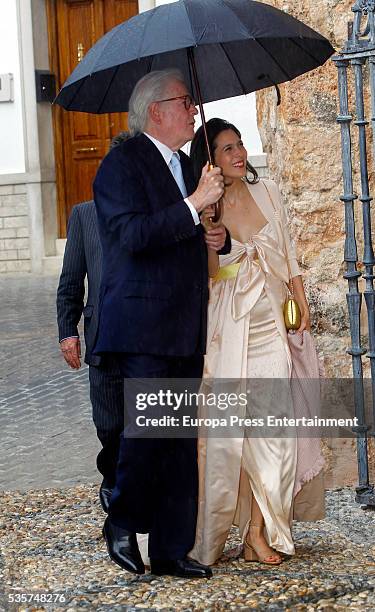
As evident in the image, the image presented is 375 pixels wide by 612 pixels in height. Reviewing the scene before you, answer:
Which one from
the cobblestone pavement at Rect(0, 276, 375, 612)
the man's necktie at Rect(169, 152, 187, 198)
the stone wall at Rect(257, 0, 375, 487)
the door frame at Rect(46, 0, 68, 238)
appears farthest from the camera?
the door frame at Rect(46, 0, 68, 238)

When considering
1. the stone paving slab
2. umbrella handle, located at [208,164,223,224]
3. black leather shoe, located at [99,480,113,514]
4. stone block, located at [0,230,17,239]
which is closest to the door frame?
stone block, located at [0,230,17,239]

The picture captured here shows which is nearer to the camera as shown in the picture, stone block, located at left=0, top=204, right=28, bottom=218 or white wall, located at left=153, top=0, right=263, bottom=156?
white wall, located at left=153, top=0, right=263, bottom=156

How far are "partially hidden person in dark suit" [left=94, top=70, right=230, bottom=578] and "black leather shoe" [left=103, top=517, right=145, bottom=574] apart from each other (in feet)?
0.18

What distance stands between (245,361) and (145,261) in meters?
0.54

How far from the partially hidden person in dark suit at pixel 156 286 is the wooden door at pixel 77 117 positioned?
11.5 meters

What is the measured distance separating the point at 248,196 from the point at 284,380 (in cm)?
68

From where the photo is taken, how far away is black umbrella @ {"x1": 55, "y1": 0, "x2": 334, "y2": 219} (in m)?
4.07

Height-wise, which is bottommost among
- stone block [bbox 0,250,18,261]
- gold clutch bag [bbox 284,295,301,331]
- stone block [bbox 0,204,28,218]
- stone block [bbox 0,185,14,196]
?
gold clutch bag [bbox 284,295,301,331]

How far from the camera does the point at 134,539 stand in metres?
4.43

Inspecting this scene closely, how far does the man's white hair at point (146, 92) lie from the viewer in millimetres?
4234

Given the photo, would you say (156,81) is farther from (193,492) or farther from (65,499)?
(65,499)

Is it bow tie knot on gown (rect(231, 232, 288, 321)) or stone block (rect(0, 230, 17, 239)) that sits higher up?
stone block (rect(0, 230, 17, 239))

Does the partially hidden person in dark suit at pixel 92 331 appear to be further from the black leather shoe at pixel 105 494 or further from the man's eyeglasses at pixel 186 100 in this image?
the man's eyeglasses at pixel 186 100

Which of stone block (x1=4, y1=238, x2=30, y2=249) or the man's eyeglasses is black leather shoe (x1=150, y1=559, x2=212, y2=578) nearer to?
the man's eyeglasses
